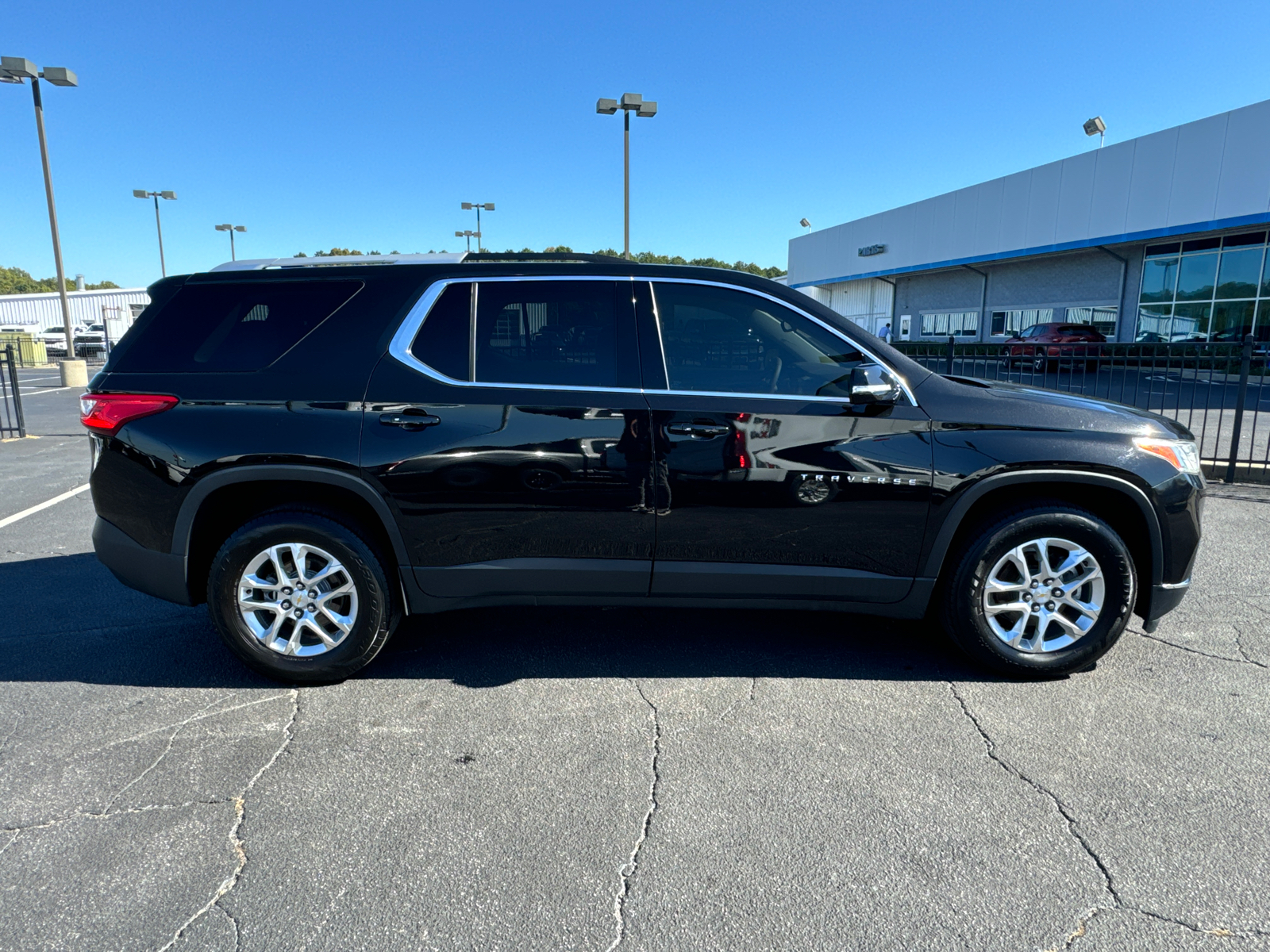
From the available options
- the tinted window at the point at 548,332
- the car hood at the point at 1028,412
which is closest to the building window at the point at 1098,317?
the car hood at the point at 1028,412

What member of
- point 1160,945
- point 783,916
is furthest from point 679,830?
point 1160,945

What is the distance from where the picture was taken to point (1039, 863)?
2.34 meters

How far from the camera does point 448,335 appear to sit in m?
3.46

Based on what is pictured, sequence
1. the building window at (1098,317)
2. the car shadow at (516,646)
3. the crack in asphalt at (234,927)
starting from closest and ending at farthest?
the crack in asphalt at (234,927) → the car shadow at (516,646) → the building window at (1098,317)

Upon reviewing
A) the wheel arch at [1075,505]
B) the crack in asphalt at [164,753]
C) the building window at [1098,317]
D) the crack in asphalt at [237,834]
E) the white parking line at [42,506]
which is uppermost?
the building window at [1098,317]

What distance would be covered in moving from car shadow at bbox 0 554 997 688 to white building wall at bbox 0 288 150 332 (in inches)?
A: 2553

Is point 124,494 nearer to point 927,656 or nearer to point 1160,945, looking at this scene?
point 927,656

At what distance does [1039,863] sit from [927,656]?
1555mm

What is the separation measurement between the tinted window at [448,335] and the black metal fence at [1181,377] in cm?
404

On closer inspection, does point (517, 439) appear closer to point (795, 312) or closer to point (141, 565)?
point (795, 312)

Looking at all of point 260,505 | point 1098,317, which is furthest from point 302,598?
point 1098,317

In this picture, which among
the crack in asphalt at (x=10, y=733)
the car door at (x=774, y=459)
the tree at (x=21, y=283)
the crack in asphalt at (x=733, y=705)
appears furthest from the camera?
the tree at (x=21, y=283)

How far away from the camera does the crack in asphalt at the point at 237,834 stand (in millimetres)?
2107

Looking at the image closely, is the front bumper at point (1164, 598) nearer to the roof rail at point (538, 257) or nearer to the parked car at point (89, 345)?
the roof rail at point (538, 257)
